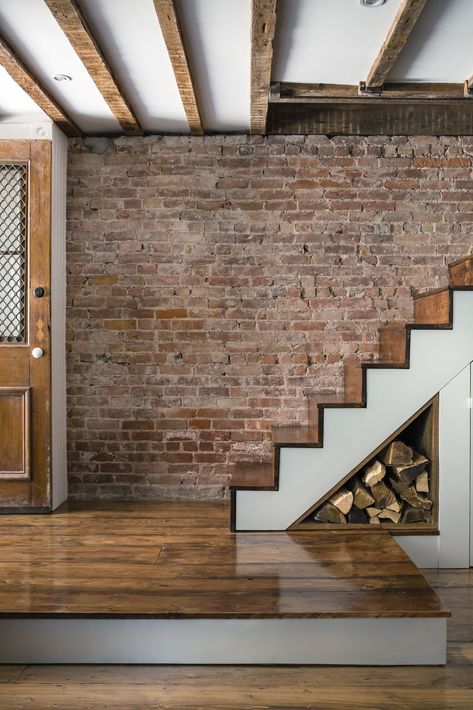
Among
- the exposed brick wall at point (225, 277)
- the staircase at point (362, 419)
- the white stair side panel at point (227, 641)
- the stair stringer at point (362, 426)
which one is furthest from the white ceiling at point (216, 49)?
the white stair side panel at point (227, 641)

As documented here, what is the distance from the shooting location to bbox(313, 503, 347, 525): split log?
3246mm

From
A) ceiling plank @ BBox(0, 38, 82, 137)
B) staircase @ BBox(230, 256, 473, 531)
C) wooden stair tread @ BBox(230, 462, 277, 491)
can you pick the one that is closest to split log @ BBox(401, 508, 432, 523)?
staircase @ BBox(230, 256, 473, 531)

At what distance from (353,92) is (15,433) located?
9.56 ft

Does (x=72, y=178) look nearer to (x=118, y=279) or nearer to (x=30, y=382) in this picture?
(x=118, y=279)

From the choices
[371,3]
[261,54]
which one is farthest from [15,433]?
[371,3]

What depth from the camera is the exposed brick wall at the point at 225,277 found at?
4.07 m

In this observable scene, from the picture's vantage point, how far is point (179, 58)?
3.01m

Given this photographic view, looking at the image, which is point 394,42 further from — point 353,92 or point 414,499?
point 414,499

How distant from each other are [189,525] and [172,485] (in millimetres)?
705

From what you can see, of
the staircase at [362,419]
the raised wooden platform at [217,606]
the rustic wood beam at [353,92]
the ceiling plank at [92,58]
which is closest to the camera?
the raised wooden platform at [217,606]

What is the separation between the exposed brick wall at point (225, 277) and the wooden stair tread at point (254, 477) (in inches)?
21.2

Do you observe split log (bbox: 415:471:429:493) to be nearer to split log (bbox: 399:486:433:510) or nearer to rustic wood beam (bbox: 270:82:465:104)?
split log (bbox: 399:486:433:510)

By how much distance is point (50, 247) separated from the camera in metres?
3.79

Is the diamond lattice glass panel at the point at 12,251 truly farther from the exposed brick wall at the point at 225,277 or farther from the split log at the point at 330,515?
the split log at the point at 330,515
